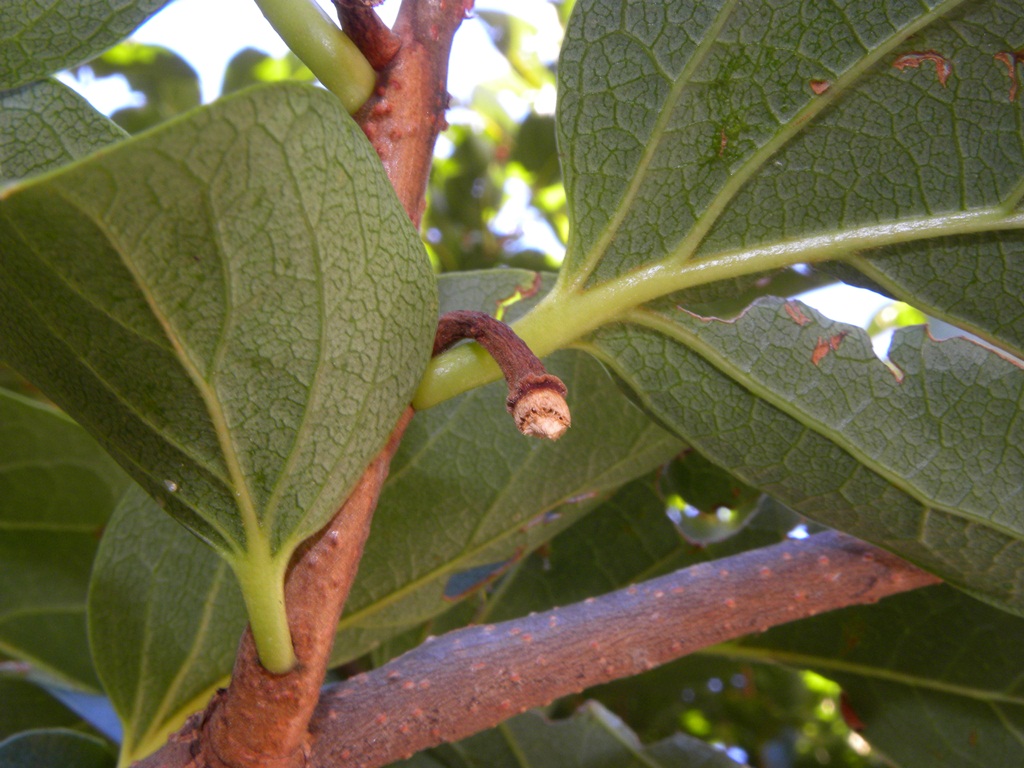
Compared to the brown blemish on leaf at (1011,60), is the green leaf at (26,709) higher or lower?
higher

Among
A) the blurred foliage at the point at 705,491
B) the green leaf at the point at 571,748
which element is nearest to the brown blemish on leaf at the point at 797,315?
the blurred foliage at the point at 705,491

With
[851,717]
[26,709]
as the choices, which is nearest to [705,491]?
[851,717]

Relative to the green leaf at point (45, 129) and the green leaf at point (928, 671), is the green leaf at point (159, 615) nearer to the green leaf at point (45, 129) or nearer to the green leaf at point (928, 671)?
the green leaf at point (45, 129)

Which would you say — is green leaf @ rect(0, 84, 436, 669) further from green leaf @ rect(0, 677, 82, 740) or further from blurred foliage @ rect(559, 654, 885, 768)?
blurred foliage @ rect(559, 654, 885, 768)

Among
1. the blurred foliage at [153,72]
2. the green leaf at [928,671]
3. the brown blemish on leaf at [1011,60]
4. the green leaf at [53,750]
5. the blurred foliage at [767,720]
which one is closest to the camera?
the brown blemish on leaf at [1011,60]

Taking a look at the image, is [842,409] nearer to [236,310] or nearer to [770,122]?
[770,122]
